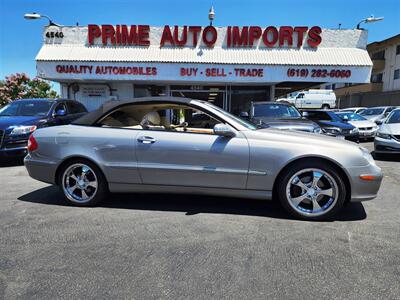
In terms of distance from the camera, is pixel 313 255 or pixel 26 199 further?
pixel 26 199

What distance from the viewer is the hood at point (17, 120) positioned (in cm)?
795

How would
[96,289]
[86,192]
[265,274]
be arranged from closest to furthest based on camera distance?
[96,289] → [265,274] → [86,192]

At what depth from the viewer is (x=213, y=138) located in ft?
14.0

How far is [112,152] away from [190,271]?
2186mm

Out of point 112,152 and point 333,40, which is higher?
point 333,40

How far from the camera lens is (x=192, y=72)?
13750mm

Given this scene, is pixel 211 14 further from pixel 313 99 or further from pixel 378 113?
pixel 313 99

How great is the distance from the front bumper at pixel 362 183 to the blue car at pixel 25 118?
7.23 meters

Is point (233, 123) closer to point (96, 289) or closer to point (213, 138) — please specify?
point (213, 138)

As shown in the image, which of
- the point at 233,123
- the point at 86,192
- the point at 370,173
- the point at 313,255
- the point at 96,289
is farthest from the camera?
the point at 86,192

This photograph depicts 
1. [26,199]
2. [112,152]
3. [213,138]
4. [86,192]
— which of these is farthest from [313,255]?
[26,199]

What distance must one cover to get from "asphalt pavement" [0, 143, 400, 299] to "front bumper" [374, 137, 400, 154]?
4.53m

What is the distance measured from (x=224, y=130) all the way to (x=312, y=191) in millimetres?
1320

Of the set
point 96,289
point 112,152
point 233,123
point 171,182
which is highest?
point 233,123
